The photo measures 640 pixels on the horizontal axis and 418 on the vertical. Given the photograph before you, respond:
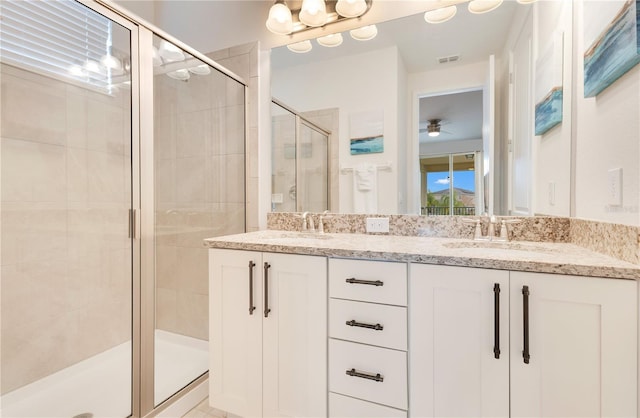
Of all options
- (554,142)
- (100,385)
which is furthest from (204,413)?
(554,142)

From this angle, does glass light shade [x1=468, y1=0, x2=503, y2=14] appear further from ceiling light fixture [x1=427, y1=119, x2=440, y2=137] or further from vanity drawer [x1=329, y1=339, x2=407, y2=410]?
vanity drawer [x1=329, y1=339, x2=407, y2=410]

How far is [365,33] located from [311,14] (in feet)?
1.16

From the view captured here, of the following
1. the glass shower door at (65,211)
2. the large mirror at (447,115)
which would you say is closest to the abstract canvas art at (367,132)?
the large mirror at (447,115)

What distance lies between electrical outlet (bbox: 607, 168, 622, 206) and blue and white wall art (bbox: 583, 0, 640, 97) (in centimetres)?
30

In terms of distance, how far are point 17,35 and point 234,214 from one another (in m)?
1.52

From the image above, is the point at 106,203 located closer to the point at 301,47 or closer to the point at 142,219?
the point at 142,219

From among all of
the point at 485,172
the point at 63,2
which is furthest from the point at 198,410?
the point at 63,2

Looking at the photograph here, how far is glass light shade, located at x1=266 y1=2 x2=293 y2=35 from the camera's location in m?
1.84

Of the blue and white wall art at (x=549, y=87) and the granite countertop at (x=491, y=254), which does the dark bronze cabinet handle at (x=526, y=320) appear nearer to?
the granite countertop at (x=491, y=254)

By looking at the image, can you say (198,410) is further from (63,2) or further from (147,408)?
(63,2)

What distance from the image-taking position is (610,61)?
94 cm

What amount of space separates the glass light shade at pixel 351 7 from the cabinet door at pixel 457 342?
151cm

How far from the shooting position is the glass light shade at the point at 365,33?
1.72 metres

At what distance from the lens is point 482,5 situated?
150cm
